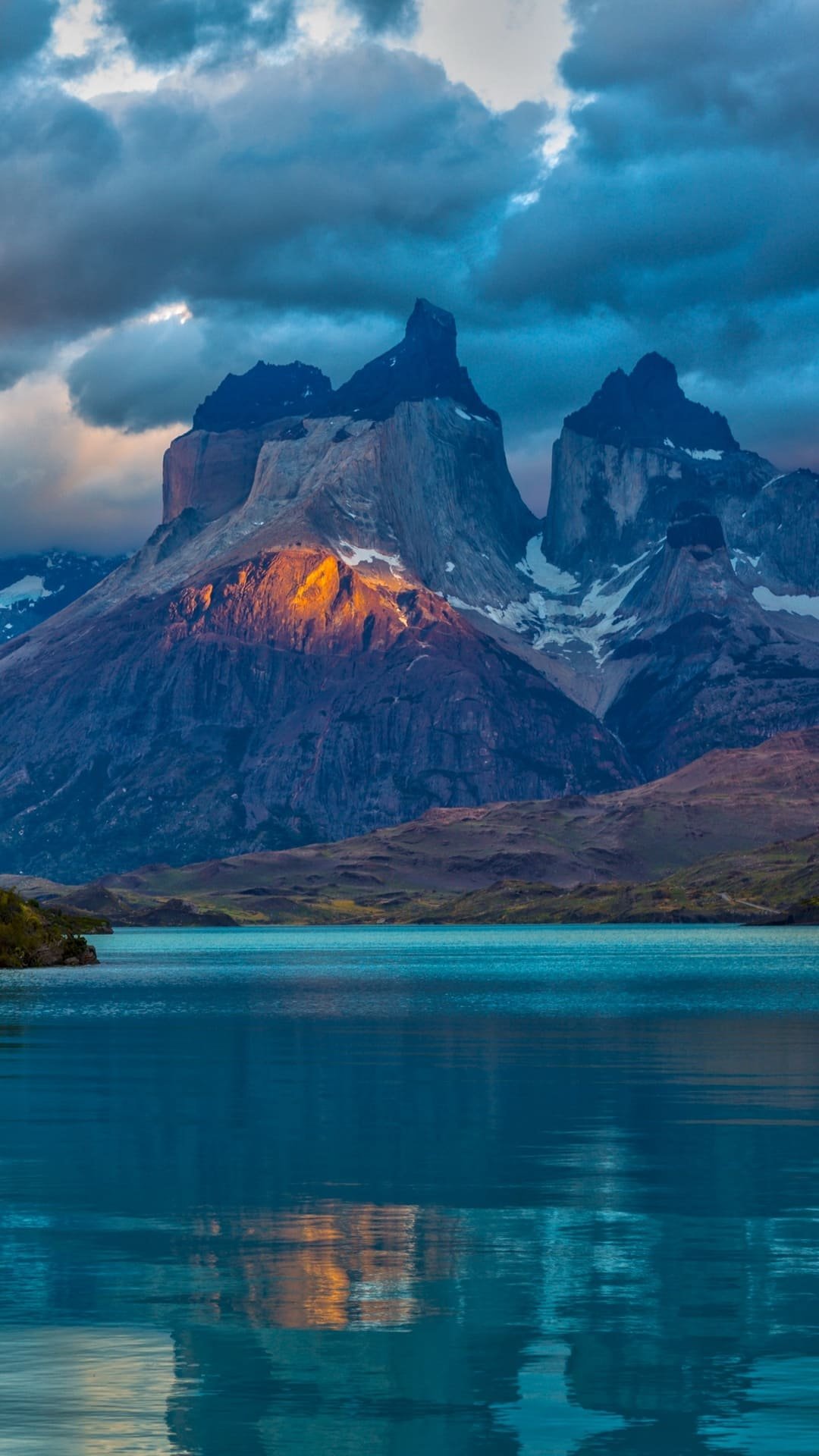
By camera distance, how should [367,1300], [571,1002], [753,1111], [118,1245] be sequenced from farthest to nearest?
[571,1002]
[753,1111]
[118,1245]
[367,1300]

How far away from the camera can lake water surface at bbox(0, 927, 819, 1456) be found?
38.4 meters

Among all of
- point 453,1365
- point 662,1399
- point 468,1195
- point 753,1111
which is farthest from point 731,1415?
point 753,1111

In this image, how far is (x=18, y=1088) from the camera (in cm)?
10488

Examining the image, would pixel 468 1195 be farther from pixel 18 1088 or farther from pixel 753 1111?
pixel 18 1088

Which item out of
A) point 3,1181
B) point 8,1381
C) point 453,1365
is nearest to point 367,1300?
point 453,1365

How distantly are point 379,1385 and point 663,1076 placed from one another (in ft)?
229

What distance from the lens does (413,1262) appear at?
53.9 m

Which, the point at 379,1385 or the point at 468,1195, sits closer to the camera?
the point at 379,1385

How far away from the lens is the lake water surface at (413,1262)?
38.4 metres

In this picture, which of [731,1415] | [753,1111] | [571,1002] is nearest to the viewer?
[731,1415]

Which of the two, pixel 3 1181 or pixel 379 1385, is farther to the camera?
pixel 3 1181

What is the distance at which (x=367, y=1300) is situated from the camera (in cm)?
4850

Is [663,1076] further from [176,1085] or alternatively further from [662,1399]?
[662,1399]

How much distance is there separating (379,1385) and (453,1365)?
7.55 ft
